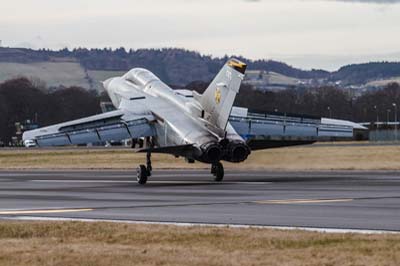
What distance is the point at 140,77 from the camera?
47.6m

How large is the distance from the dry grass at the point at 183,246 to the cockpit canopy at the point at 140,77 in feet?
91.7

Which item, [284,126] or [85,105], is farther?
[85,105]

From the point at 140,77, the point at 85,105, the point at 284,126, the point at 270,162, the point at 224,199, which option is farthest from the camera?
the point at 85,105

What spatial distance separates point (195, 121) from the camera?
37938 millimetres

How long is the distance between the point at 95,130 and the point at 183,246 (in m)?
24.4

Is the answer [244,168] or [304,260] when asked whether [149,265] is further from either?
[244,168]

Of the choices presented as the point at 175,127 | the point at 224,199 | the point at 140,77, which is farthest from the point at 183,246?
the point at 140,77

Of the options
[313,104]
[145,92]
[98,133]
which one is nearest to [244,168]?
[145,92]

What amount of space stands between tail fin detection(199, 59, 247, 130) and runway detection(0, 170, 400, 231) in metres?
2.56

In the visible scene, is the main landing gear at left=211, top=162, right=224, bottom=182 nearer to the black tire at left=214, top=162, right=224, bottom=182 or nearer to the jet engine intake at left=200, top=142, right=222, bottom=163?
the black tire at left=214, top=162, right=224, bottom=182

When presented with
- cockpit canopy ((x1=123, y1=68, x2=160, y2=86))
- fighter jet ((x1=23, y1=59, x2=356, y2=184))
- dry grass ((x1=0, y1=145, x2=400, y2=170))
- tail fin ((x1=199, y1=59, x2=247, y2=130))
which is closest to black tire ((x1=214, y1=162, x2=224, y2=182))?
fighter jet ((x1=23, y1=59, x2=356, y2=184))

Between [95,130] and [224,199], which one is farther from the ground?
[95,130]

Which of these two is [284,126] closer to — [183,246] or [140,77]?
[140,77]

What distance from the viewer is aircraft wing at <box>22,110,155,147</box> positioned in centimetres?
3944
